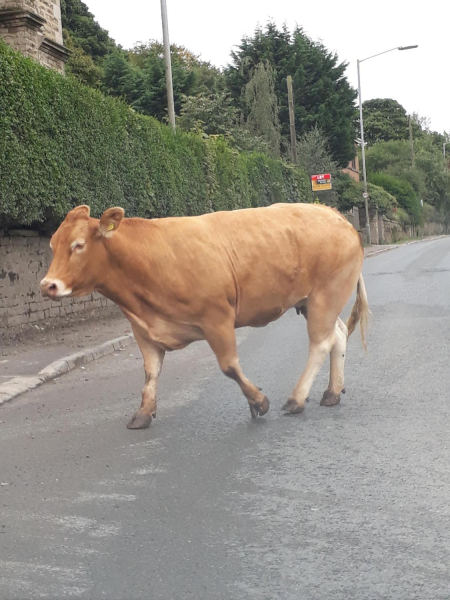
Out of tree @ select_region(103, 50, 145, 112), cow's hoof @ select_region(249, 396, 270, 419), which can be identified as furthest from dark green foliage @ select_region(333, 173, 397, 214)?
cow's hoof @ select_region(249, 396, 270, 419)

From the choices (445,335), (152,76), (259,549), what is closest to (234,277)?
(259,549)

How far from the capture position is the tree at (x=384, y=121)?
100938 millimetres

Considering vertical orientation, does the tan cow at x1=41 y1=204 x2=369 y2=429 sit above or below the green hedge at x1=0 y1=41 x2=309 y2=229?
below

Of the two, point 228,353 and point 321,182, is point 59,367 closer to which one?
point 228,353

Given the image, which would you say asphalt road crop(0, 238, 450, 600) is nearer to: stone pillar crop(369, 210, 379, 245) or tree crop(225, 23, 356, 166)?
tree crop(225, 23, 356, 166)

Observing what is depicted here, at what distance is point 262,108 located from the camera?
155 ft

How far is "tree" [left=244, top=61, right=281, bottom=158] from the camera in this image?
153ft

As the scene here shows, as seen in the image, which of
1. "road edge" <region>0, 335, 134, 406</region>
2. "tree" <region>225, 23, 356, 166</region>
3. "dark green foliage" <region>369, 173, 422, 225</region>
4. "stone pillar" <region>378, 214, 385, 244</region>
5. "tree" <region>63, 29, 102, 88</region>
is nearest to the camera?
"road edge" <region>0, 335, 134, 406</region>

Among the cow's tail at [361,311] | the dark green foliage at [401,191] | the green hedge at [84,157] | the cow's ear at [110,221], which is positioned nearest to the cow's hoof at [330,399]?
the cow's tail at [361,311]

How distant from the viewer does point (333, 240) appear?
682 centimetres

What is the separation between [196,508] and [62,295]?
201 cm

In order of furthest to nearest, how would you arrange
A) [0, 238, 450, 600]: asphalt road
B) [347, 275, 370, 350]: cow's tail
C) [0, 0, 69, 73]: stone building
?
1. [0, 0, 69, 73]: stone building
2. [347, 275, 370, 350]: cow's tail
3. [0, 238, 450, 600]: asphalt road

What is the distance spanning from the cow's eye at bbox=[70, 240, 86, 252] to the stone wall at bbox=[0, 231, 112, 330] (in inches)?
283

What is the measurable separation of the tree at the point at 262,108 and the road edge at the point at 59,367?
115ft
